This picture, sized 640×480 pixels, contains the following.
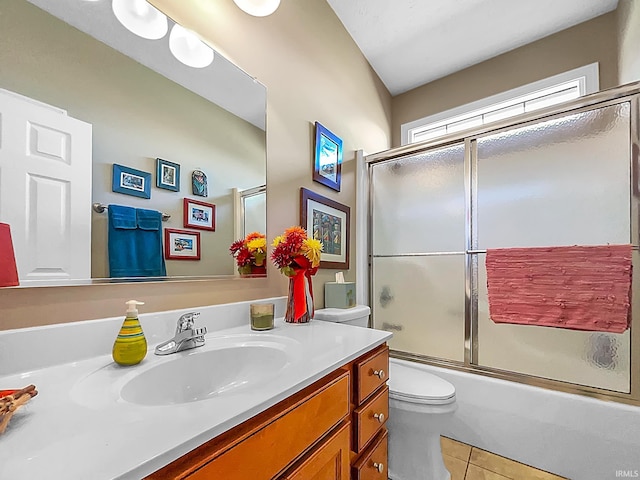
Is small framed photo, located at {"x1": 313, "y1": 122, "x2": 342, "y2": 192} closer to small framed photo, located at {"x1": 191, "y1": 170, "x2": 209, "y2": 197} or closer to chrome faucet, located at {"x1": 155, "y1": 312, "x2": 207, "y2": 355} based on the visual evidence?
small framed photo, located at {"x1": 191, "y1": 170, "x2": 209, "y2": 197}

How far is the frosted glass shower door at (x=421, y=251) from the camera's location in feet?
5.98

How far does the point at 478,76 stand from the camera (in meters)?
2.37

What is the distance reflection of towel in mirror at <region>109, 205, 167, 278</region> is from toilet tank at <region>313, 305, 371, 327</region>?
78cm

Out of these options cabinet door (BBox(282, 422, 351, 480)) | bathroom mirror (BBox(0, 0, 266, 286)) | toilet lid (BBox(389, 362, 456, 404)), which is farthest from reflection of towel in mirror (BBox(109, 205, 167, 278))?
toilet lid (BBox(389, 362, 456, 404))

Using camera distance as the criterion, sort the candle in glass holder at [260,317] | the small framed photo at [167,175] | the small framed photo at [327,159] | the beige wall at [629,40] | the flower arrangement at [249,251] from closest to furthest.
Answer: the small framed photo at [167,175] < the candle in glass holder at [260,317] < the flower arrangement at [249,251] < the beige wall at [629,40] < the small framed photo at [327,159]

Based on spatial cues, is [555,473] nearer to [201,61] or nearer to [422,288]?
[422,288]

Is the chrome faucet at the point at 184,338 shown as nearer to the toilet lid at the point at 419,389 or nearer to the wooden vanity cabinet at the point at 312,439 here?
the wooden vanity cabinet at the point at 312,439

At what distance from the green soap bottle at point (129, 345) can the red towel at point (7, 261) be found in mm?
240

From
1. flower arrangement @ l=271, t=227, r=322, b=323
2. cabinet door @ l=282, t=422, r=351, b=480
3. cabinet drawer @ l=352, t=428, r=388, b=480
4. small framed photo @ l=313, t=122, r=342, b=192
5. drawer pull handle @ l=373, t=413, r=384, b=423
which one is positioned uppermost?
small framed photo @ l=313, t=122, r=342, b=192

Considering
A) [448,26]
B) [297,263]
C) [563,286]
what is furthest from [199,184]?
[448,26]

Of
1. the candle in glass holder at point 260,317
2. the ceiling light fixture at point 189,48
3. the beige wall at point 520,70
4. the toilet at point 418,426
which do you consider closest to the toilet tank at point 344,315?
the toilet at point 418,426

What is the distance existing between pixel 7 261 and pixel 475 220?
1.96 metres

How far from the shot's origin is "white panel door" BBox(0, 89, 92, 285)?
68 centimetres

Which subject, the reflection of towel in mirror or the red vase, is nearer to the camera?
the reflection of towel in mirror
